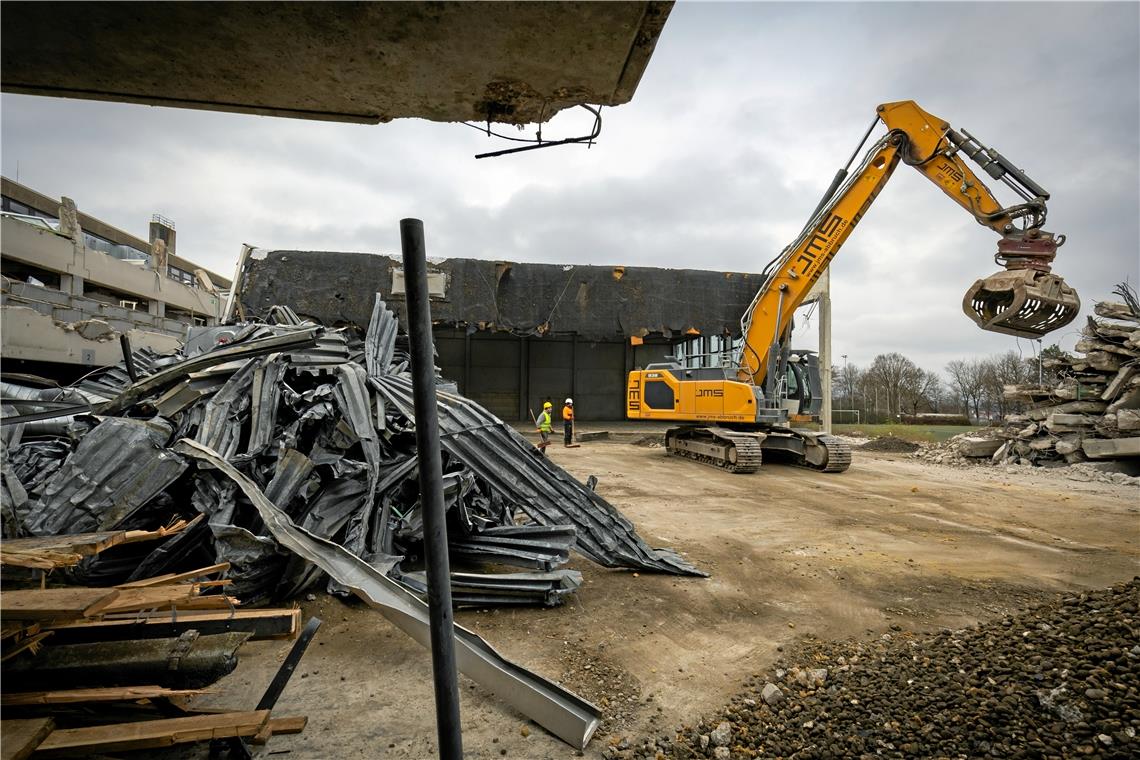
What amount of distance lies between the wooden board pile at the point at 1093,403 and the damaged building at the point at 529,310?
9.60 m

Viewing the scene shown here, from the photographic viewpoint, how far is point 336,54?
6.44 ft

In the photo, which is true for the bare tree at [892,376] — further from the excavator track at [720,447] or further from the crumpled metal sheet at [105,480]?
the crumpled metal sheet at [105,480]

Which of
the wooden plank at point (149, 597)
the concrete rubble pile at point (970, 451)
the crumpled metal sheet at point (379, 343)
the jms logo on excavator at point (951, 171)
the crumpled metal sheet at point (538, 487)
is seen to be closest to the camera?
the wooden plank at point (149, 597)

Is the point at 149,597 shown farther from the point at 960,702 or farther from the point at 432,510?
the point at 960,702

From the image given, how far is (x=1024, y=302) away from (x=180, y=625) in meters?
11.8

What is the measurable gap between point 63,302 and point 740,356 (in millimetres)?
23345

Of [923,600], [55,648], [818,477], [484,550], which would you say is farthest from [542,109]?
[818,477]

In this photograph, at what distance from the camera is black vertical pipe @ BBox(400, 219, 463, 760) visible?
146cm

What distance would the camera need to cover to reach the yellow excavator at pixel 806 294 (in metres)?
9.30

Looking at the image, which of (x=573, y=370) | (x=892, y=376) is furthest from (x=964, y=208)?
(x=892, y=376)

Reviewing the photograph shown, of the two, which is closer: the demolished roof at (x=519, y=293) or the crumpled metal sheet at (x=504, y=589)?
the crumpled metal sheet at (x=504, y=589)

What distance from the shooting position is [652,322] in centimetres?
2053

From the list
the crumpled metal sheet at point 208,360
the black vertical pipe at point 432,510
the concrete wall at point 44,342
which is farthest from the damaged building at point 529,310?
the black vertical pipe at point 432,510

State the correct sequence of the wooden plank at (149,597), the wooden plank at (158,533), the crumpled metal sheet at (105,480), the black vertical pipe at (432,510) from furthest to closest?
the crumpled metal sheet at (105,480)
the wooden plank at (158,533)
the wooden plank at (149,597)
the black vertical pipe at (432,510)
